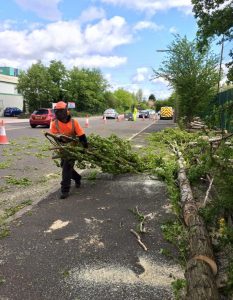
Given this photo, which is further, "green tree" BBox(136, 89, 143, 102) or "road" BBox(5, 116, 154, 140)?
"green tree" BBox(136, 89, 143, 102)

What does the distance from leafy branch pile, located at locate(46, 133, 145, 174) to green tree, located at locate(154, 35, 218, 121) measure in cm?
1741

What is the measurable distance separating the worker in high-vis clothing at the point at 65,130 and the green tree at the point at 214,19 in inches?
118

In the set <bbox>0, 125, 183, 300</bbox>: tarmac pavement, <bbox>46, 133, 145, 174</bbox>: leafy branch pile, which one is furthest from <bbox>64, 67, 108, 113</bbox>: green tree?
<bbox>0, 125, 183, 300</bbox>: tarmac pavement

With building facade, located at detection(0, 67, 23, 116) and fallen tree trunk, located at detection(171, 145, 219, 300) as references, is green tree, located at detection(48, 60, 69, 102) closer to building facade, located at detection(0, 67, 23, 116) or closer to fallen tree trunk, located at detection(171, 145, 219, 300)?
building facade, located at detection(0, 67, 23, 116)

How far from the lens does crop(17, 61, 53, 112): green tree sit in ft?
197

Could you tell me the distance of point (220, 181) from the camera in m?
4.61

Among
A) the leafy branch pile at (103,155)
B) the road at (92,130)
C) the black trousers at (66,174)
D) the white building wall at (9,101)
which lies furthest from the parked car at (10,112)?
the black trousers at (66,174)

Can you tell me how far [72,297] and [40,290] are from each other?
→ 0.36 m

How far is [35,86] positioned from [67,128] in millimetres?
54529

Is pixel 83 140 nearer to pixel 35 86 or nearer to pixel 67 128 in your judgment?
pixel 67 128

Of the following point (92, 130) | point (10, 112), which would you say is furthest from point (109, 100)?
point (92, 130)

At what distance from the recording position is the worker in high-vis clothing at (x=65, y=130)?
24.2 ft

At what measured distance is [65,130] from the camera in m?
7.70

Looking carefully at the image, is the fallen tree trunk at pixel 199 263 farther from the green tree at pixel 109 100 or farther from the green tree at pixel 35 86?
the green tree at pixel 109 100
